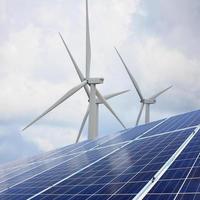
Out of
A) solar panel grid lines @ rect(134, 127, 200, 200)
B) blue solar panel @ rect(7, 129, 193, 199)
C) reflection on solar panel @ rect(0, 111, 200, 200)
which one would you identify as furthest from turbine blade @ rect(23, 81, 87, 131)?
solar panel grid lines @ rect(134, 127, 200, 200)

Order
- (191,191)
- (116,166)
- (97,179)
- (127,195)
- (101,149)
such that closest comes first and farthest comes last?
1. (191,191)
2. (127,195)
3. (97,179)
4. (116,166)
5. (101,149)

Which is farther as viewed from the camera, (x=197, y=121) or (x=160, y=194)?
(x=197, y=121)

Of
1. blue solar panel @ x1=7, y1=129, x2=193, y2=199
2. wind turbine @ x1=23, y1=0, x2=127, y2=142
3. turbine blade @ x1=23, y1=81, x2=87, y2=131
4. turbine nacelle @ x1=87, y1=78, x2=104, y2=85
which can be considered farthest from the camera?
turbine nacelle @ x1=87, y1=78, x2=104, y2=85

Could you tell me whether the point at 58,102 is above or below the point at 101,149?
above

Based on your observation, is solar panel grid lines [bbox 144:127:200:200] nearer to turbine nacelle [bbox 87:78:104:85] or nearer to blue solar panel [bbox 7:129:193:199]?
blue solar panel [bbox 7:129:193:199]

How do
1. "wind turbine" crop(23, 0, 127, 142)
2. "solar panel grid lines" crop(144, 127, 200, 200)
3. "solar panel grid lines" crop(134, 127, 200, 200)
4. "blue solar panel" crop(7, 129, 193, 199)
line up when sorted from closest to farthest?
"solar panel grid lines" crop(144, 127, 200, 200)
"solar panel grid lines" crop(134, 127, 200, 200)
"blue solar panel" crop(7, 129, 193, 199)
"wind turbine" crop(23, 0, 127, 142)

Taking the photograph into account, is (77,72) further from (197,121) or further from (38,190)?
(38,190)

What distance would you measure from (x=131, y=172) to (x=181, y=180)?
16.1 feet

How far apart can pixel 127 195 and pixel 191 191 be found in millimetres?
3616

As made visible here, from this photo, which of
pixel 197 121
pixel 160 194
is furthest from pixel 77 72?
pixel 160 194

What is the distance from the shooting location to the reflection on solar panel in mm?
19922

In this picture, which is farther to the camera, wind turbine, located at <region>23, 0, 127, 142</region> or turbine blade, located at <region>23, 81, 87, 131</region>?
wind turbine, located at <region>23, 0, 127, 142</region>

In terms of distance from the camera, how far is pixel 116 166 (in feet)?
87.6

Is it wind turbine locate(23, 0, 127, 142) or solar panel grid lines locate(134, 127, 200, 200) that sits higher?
wind turbine locate(23, 0, 127, 142)
